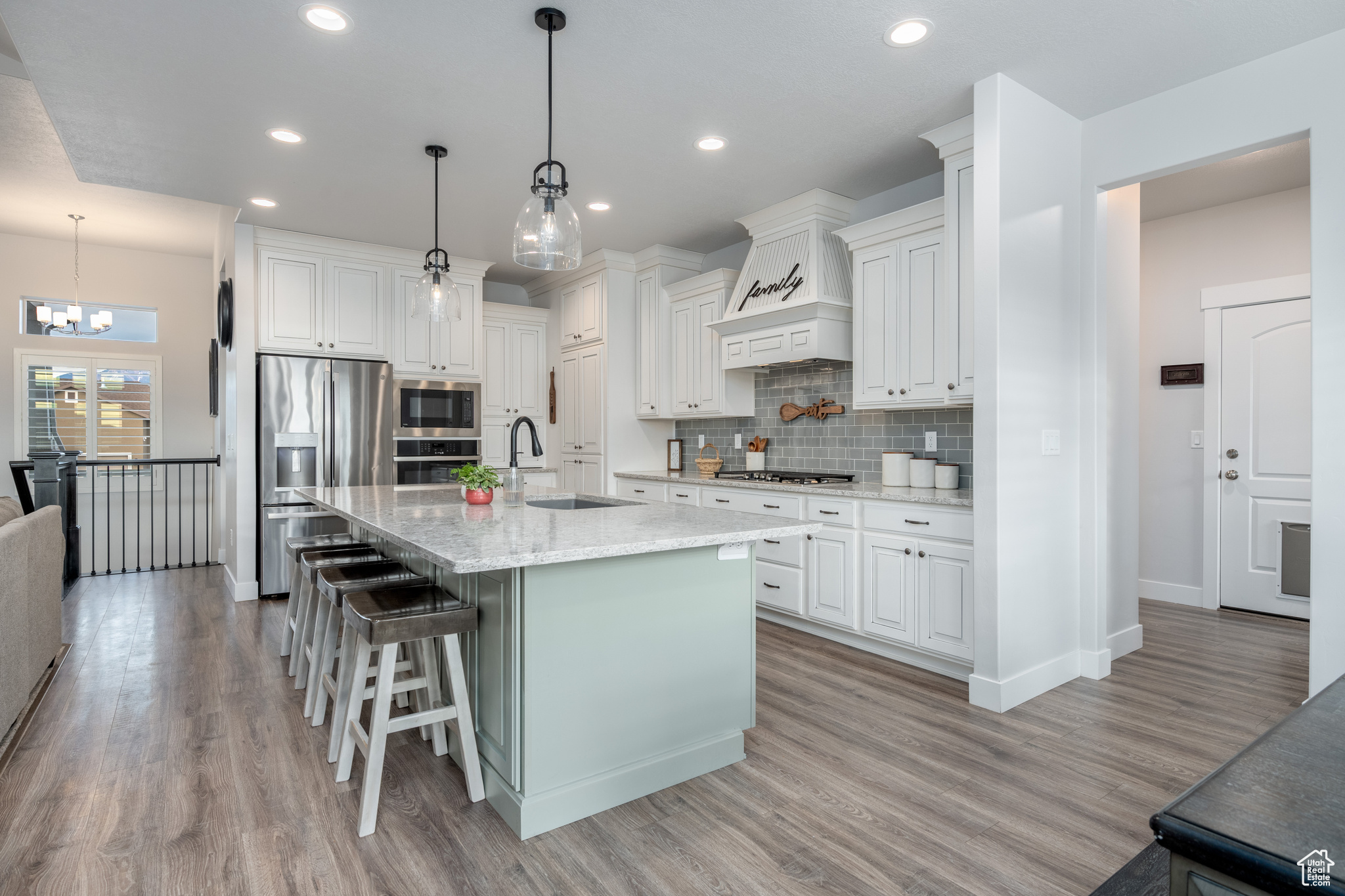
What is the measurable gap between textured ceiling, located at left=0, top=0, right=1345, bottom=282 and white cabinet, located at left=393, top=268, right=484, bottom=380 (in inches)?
50.0

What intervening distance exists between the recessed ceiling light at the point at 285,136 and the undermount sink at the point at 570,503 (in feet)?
6.82

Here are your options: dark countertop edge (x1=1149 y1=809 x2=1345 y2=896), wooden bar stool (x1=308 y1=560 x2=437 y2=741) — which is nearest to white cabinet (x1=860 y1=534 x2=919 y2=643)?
wooden bar stool (x1=308 y1=560 x2=437 y2=741)

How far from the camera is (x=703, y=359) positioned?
5.11 metres

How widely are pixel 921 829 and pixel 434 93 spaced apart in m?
3.23

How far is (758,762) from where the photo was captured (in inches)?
94.3

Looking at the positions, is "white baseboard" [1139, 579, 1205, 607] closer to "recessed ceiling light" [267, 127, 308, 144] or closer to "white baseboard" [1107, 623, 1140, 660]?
"white baseboard" [1107, 623, 1140, 660]

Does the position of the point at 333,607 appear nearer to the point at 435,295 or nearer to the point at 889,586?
the point at 435,295

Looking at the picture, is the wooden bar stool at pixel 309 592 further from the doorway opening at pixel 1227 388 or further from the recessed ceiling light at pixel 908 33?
the doorway opening at pixel 1227 388

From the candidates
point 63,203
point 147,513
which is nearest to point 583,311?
point 63,203

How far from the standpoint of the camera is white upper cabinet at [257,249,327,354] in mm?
4832

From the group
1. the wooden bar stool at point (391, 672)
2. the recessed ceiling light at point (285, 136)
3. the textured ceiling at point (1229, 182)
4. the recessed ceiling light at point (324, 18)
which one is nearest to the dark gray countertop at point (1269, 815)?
the wooden bar stool at point (391, 672)

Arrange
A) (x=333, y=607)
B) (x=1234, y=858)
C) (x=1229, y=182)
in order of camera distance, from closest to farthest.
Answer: (x=1234, y=858)
(x=333, y=607)
(x=1229, y=182)

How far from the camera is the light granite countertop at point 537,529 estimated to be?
1748 mm

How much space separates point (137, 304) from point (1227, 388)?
8930 millimetres
